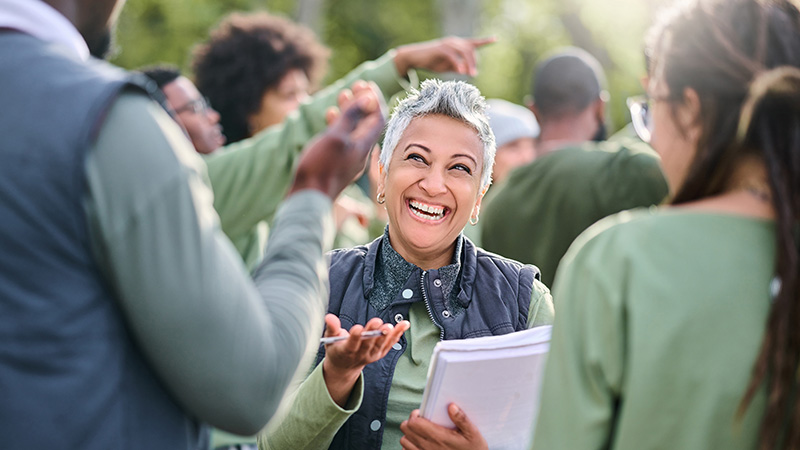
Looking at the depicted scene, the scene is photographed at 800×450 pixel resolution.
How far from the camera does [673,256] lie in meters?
1.64

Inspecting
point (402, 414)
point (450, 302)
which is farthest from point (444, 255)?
point (402, 414)

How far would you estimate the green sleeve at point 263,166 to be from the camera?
3773 mm

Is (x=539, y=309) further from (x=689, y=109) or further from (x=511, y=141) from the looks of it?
(x=511, y=141)

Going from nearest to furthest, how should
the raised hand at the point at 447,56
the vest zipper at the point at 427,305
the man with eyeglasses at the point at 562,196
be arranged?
the vest zipper at the point at 427,305 < the raised hand at the point at 447,56 < the man with eyeglasses at the point at 562,196

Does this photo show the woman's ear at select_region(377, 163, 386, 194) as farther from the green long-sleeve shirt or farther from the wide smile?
the green long-sleeve shirt

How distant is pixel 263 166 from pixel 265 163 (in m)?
0.02

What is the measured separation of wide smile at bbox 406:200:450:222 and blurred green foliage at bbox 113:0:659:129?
17152mm

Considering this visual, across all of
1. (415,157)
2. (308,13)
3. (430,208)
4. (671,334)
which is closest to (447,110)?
(415,157)

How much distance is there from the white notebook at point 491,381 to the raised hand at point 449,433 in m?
0.02

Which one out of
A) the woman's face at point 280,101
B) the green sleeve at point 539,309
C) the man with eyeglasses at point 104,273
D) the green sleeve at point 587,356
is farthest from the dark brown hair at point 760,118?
the woman's face at point 280,101

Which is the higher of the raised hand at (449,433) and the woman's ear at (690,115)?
the woman's ear at (690,115)

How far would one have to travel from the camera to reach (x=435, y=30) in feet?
74.2

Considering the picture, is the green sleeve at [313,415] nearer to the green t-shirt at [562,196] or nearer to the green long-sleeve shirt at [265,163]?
the green long-sleeve shirt at [265,163]

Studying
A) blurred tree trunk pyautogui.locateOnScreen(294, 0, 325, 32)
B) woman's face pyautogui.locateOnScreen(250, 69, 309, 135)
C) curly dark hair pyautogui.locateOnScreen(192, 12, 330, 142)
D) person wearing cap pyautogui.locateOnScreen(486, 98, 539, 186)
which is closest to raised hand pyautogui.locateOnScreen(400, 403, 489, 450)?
woman's face pyautogui.locateOnScreen(250, 69, 309, 135)
